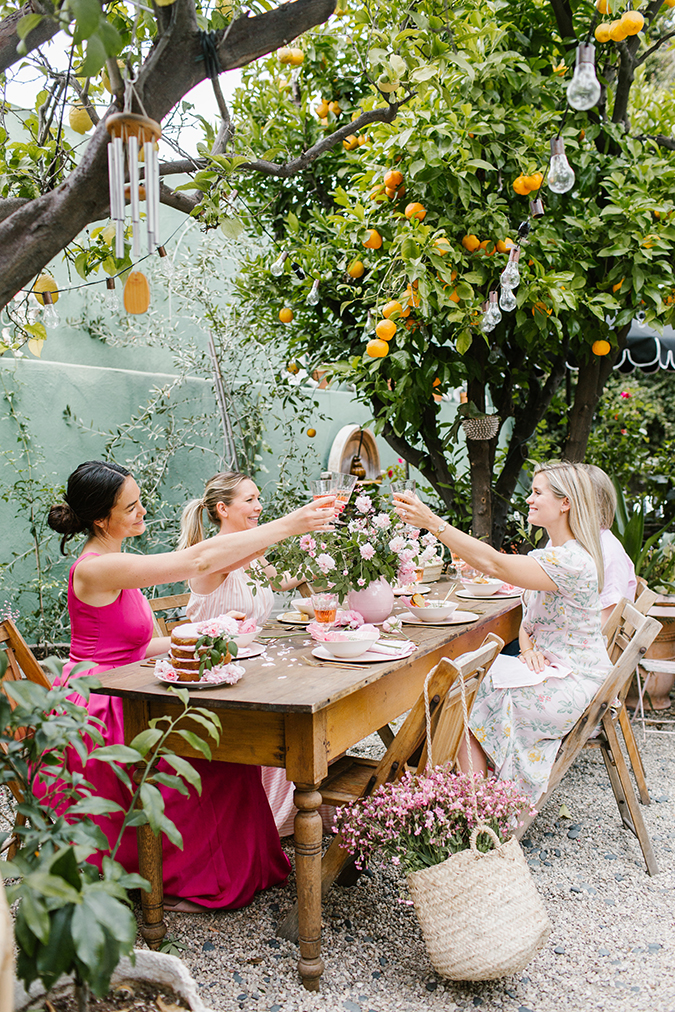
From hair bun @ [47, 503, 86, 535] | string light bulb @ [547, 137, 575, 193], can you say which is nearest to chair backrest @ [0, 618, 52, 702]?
hair bun @ [47, 503, 86, 535]

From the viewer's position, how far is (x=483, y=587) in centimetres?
336

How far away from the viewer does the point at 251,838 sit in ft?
7.96

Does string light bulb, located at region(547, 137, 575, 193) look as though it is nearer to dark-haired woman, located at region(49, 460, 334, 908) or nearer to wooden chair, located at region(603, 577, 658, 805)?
dark-haired woman, located at region(49, 460, 334, 908)

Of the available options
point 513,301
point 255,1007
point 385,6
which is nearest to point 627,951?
point 255,1007

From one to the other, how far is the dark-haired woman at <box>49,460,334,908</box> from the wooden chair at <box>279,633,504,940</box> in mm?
266

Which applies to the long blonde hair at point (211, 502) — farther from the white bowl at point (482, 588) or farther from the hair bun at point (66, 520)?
the white bowl at point (482, 588)

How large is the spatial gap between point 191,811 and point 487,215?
2843 millimetres

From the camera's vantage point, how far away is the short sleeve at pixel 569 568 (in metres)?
2.66

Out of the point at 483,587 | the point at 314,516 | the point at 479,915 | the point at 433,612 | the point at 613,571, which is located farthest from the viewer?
the point at 613,571

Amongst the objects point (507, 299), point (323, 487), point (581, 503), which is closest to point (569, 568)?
point (581, 503)

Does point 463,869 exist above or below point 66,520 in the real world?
below

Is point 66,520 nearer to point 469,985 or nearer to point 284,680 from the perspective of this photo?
point 284,680

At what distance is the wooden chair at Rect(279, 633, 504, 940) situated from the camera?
76.7 inches

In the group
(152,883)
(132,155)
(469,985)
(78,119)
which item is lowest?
(469,985)
